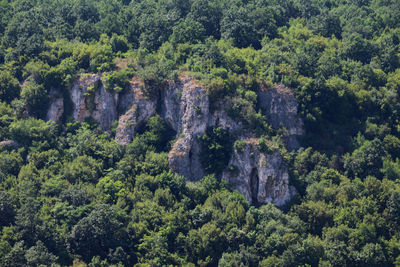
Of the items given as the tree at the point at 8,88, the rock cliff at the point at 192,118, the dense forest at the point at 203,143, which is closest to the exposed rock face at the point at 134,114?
the rock cliff at the point at 192,118

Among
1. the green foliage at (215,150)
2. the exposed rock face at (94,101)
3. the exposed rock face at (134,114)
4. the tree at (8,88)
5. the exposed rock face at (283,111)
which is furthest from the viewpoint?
the tree at (8,88)

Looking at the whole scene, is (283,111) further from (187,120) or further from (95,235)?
(95,235)

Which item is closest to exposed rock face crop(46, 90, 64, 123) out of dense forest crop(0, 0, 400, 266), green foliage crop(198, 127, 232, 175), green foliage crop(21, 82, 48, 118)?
green foliage crop(21, 82, 48, 118)

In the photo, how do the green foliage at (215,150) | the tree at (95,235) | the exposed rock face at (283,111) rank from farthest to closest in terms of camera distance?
the exposed rock face at (283,111) → the green foliage at (215,150) → the tree at (95,235)

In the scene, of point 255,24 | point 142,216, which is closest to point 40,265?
point 142,216

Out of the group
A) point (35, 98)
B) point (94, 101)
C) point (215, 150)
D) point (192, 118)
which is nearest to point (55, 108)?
point (35, 98)

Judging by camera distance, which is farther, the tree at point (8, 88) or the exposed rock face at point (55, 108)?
the tree at point (8, 88)

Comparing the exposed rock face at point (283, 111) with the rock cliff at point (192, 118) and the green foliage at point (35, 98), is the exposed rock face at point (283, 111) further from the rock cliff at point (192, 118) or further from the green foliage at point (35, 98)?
the green foliage at point (35, 98)

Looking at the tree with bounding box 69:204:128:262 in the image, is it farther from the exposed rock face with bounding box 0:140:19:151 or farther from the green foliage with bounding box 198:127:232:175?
the exposed rock face with bounding box 0:140:19:151
